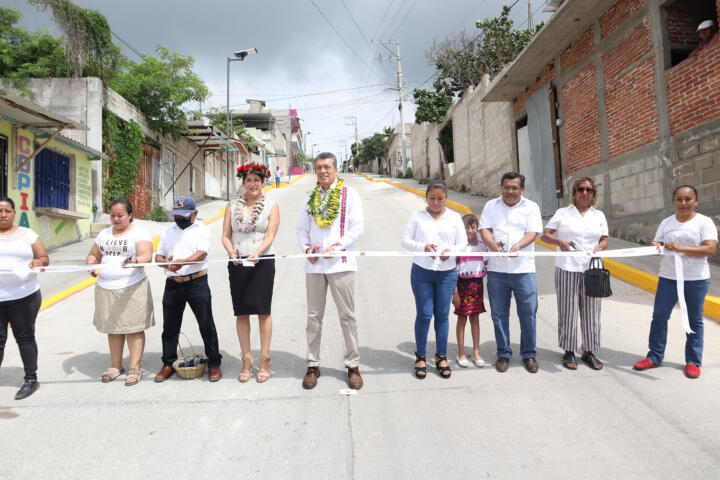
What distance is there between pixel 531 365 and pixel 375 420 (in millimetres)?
1661

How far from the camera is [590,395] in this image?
11.4 feet

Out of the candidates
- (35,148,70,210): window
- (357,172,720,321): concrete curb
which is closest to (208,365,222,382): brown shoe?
(357,172,720,321): concrete curb

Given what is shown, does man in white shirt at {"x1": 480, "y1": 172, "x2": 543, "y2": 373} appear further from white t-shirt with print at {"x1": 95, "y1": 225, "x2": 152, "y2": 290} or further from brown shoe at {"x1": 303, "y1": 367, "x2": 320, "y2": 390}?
white t-shirt with print at {"x1": 95, "y1": 225, "x2": 152, "y2": 290}

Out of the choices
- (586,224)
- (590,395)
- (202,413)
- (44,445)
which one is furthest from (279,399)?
(586,224)

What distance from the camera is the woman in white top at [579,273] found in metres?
4.11

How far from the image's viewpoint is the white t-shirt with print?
400 centimetres

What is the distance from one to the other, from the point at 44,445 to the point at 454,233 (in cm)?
346

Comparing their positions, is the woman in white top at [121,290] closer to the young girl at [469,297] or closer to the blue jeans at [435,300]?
the blue jeans at [435,300]

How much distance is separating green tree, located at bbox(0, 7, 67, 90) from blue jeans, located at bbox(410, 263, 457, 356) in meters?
13.5

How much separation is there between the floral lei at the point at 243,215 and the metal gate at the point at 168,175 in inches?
590

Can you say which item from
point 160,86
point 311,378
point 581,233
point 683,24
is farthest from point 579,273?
point 160,86

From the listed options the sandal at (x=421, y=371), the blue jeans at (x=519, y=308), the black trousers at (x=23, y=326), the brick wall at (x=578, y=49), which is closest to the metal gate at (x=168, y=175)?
the brick wall at (x=578, y=49)

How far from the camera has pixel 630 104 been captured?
890 centimetres

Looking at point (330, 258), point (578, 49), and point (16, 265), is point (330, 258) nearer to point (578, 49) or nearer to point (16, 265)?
point (16, 265)
